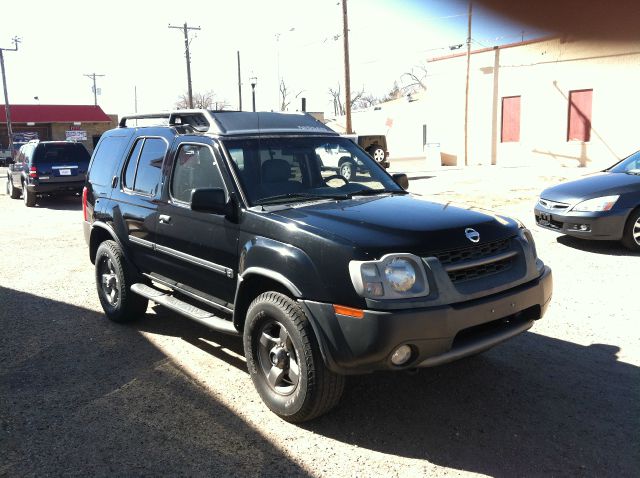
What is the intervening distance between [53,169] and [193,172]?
13293mm

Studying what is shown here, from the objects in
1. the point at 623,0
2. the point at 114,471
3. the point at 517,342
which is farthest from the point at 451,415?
the point at 623,0

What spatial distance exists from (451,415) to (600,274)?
4.24 meters

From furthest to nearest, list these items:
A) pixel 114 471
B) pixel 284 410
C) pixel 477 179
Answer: pixel 477 179 → pixel 284 410 → pixel 114 471

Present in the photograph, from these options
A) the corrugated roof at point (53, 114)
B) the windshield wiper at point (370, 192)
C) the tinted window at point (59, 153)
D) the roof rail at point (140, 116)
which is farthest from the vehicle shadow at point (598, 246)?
the corrugated roof at point (53, 114)

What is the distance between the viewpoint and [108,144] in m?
6.35

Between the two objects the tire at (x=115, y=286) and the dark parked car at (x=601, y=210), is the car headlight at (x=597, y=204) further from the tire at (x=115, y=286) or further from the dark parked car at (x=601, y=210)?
the tire at (x=115, y=286)

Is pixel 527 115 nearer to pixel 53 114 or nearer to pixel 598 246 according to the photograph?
pixel 598 246

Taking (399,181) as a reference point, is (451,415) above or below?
below

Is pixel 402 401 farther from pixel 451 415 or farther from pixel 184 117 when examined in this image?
pixel 184 117

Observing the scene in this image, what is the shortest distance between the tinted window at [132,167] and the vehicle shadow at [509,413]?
1.93 meters

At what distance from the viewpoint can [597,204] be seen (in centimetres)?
813

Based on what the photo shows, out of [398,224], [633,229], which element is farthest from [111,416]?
[633,229]

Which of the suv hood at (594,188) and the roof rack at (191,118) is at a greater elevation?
the roof rack at (191,118)

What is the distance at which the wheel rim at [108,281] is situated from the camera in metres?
5.85
